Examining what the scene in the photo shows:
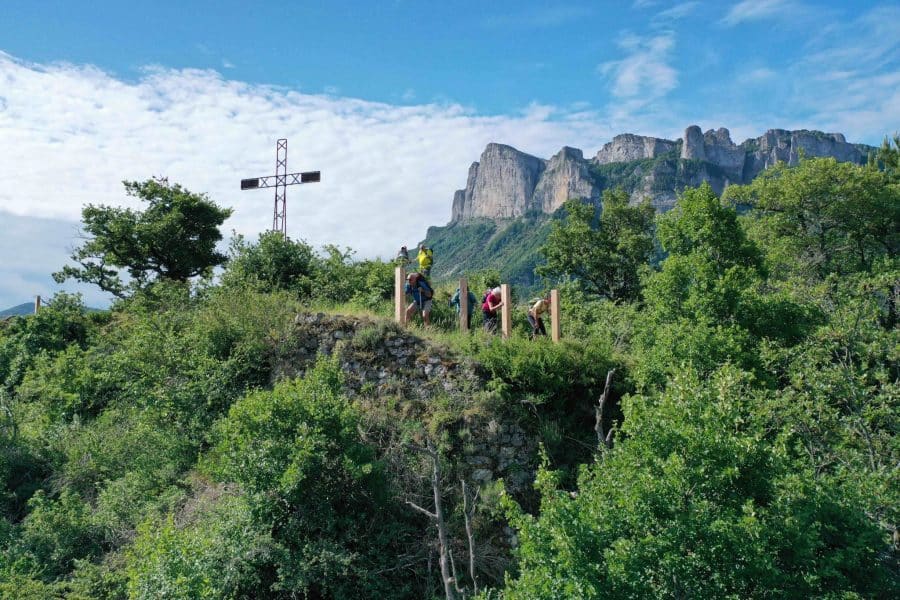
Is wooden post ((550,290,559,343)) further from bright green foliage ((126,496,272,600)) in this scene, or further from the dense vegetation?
bright green foliage ((126,496,272,600))

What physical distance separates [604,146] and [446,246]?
4273 cm

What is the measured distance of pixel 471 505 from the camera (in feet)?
36.7

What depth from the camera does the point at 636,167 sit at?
13250 cm

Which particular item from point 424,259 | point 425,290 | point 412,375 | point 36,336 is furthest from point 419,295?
point 36,336

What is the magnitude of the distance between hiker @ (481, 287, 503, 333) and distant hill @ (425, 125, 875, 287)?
9362cm

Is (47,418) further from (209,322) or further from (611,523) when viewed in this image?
(611,523)

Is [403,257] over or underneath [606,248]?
underneath

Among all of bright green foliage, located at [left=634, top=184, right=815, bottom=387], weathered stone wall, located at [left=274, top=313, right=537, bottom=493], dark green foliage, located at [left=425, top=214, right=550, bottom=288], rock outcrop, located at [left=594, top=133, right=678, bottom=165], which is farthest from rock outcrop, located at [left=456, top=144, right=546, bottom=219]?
weathered stone wall, located at [left=274, top=313, right=537, bottom=493]

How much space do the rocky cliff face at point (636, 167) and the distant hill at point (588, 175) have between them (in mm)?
181

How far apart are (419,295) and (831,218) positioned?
16281mm

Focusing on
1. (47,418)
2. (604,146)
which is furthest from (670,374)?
(604,146)

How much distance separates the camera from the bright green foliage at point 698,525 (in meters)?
7.44

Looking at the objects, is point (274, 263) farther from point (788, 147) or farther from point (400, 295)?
point (788, 147)

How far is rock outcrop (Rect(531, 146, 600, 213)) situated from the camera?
128750mm
